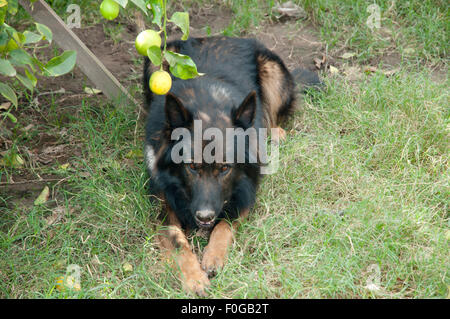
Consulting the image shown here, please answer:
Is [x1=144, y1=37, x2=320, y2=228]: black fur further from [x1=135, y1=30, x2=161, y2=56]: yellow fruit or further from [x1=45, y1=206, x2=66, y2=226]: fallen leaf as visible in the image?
[x1=135, y1=30, x2=161, y2=56]: yellow fruit

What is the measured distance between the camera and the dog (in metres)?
3.25

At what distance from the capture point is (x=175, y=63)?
2.36 metres

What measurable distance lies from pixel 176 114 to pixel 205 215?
0.73 metres

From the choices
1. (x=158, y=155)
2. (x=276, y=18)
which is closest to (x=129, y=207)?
(x=158, y=155)

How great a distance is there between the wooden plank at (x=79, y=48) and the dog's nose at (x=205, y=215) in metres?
1.82

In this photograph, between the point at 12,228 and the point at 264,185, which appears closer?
the point at 12,228

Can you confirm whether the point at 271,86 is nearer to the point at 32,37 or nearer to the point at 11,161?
the point at 11,161

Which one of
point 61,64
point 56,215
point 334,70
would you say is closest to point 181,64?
point 61,64

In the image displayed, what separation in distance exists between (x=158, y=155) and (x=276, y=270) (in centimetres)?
121

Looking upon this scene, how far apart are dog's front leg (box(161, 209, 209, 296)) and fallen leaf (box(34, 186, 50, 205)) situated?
103 cm

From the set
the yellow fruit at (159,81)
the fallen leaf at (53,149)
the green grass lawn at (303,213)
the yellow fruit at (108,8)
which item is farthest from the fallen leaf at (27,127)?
the yellow fruit at (108,8)

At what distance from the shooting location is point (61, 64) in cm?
248

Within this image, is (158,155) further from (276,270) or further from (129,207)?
(276,270)

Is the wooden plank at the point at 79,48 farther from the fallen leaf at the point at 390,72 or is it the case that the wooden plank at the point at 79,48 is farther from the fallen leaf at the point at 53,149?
the fallen leaf at the point at 390,72
